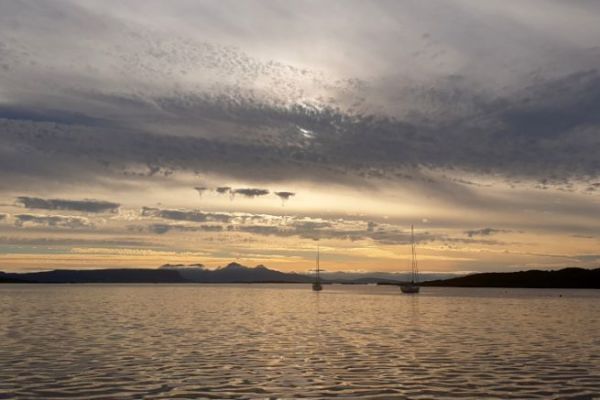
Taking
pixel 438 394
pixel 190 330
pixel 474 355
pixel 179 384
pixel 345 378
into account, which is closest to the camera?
pixel 438 394

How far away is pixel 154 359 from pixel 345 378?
13.1 m

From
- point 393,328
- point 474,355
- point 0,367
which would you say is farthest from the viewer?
point 393,328

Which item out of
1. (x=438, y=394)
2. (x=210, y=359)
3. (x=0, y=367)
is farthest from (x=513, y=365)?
(x=0, y=367)

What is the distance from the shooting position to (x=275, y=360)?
36.7 m

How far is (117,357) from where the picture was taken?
36969 mm

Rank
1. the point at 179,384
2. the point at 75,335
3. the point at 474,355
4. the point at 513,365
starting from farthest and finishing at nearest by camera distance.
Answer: the point at 75,335
the point at 474,355
the point at 513,365
the point at 179,384

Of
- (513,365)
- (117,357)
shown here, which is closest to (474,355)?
(513,365)

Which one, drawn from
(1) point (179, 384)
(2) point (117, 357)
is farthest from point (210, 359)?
(1) point (179, 384)

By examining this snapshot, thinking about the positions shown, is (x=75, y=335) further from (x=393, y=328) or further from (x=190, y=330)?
(x=393, y=328)

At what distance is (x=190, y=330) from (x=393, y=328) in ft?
69.2

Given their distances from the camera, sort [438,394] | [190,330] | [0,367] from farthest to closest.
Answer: [190,330], [0,367], [438,394]

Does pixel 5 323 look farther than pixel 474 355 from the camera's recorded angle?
Yes

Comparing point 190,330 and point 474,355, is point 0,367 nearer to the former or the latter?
point 190,330

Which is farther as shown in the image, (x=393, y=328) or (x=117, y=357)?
(x=393, y=328)
